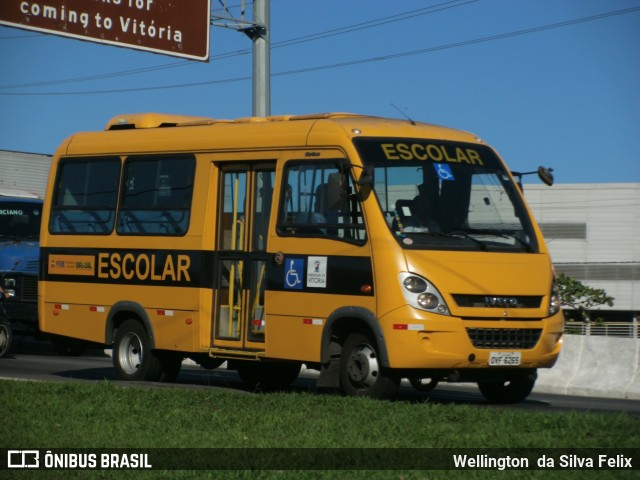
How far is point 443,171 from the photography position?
14.3 m

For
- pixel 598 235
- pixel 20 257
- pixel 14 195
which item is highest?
pixel 598 235

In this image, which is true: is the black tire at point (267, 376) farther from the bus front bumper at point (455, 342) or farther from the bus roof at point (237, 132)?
the bus front bumper at point (455, 342)

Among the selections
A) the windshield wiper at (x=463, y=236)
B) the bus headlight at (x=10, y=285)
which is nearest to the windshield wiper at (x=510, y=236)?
the windshield wiper at (x=463, y=236)

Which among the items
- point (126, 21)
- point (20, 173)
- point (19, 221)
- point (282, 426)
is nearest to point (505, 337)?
point (282, 426)

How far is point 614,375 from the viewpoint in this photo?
18438 mm

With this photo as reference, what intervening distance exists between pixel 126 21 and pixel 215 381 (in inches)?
243

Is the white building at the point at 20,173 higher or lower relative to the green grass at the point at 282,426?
higher

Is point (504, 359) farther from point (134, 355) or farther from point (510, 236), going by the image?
point (134, 355)

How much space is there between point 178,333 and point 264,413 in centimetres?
459

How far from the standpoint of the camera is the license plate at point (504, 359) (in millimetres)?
13414

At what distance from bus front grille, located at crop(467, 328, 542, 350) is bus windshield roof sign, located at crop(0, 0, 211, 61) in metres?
9.69

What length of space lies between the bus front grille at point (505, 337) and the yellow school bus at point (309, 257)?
0.7 inches

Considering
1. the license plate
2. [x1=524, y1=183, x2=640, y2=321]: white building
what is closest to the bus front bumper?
the license plate

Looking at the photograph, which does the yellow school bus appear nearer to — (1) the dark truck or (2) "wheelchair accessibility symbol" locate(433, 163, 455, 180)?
(2) "wheelchair accessibility symbol" locate(433, 163, 455, 180)
